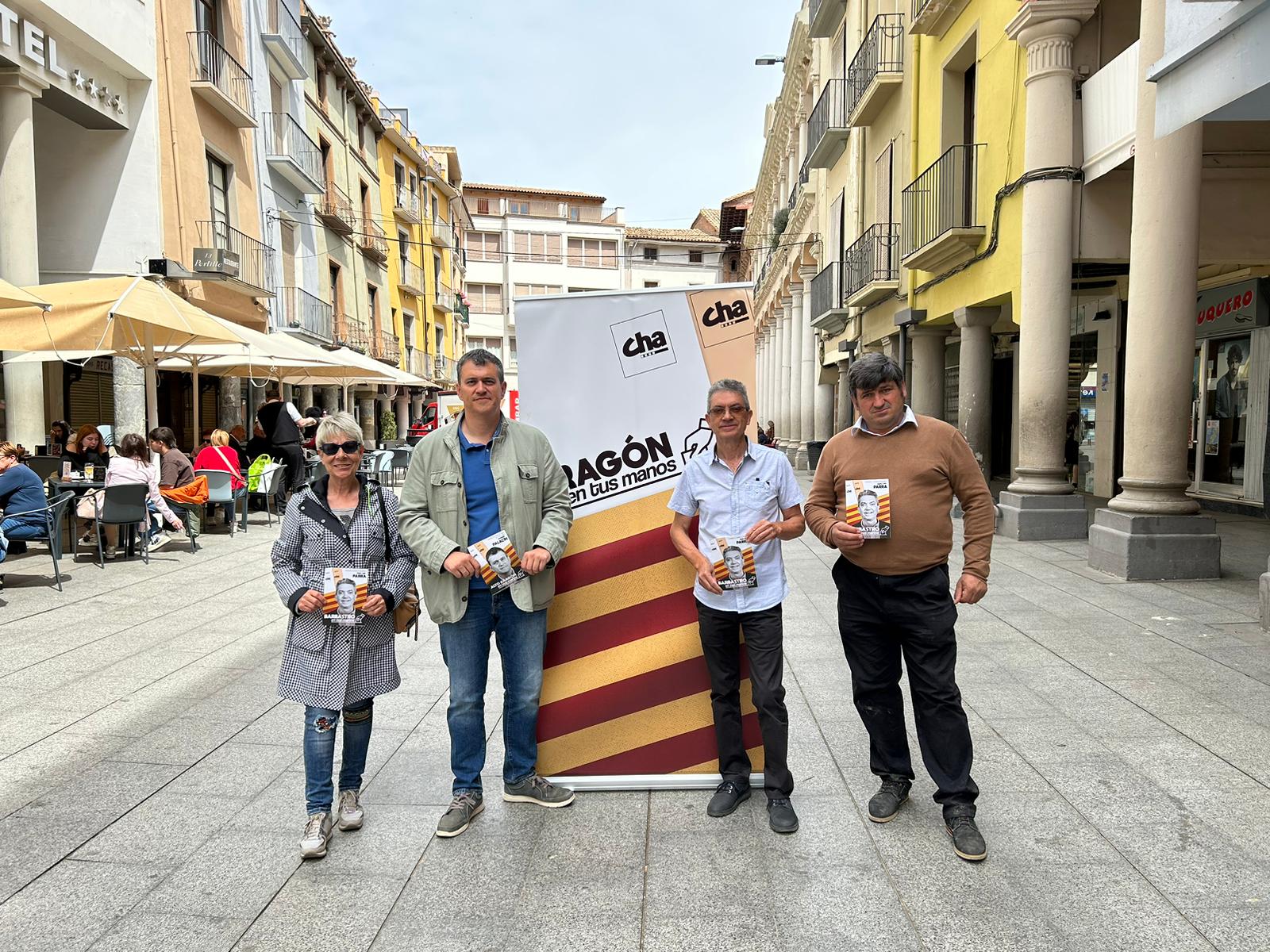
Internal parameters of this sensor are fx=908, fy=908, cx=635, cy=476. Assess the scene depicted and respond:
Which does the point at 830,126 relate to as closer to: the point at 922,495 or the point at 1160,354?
the point at 1160,354

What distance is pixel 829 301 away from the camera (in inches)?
862

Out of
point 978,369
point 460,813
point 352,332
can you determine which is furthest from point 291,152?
point 460,813

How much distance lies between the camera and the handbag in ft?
11.1

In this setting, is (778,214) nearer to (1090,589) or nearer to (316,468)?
(316,468)

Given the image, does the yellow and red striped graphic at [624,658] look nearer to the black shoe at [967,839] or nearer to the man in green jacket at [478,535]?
the man in green jacket at [478,535]

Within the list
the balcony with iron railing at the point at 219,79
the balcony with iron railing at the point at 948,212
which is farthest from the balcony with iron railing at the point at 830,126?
the balcony with iron railing at the point at 219,79

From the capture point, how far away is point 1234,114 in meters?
5.71

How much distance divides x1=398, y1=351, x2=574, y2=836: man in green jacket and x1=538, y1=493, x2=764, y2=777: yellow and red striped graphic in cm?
24

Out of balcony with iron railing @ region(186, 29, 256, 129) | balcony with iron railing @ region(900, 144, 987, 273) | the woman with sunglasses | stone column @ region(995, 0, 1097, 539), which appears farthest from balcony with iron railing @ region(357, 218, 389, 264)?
the woman with sunglasses

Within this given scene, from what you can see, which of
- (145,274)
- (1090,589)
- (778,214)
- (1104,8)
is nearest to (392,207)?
(778,214)

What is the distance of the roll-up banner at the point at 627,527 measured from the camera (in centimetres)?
373

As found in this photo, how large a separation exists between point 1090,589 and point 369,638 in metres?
6.39

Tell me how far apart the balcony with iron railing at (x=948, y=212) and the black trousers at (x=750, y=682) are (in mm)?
10188

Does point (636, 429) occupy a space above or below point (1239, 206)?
below
